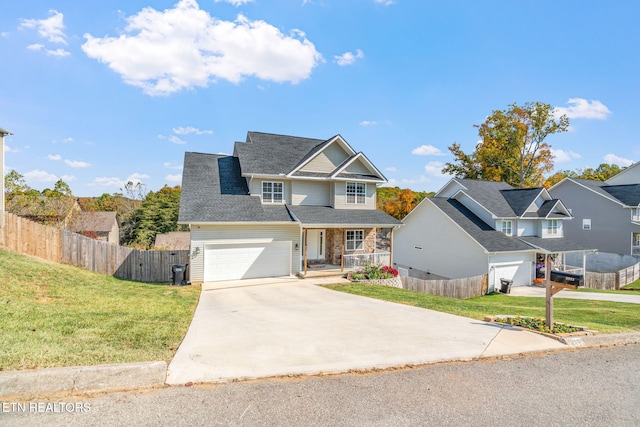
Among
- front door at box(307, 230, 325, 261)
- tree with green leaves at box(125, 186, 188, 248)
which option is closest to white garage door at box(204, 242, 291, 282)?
front door at box(307, 230, 325, 261)

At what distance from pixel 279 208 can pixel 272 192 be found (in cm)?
126

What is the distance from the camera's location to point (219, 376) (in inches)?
186

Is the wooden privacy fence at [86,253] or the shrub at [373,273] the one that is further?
the shrub at [373,273]

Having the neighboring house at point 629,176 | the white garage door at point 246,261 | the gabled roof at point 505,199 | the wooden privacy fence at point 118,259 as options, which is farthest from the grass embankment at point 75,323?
the neighboring house at point 629,176

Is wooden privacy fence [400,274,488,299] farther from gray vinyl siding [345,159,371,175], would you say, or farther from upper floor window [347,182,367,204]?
gray vinyl siding [345,159,371,175]

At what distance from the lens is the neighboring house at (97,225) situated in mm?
27433

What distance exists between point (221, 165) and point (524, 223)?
2315cm

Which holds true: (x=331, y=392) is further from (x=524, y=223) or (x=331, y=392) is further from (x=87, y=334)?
(x=524, y=223)

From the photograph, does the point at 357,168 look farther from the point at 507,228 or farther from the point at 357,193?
the point at 507,228

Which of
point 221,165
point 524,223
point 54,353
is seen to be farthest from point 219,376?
point 524,223

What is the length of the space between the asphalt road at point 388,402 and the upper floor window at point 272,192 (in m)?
14.7

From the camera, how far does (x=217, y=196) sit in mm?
17500

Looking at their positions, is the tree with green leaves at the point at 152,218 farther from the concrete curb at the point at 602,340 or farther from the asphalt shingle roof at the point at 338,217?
the concrete curb at the point at 602,340

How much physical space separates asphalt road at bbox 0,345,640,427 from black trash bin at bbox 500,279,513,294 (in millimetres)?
16058
